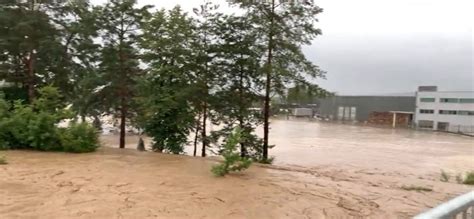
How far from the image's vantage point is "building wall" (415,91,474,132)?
52.7 m

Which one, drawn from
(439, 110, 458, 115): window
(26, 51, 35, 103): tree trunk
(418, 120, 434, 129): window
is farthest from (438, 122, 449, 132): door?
(26, 51, 35, 103): tree trunk

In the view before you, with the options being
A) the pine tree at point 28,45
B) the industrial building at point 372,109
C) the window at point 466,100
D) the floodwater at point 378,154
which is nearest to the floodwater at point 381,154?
the floodwater at point 378,154

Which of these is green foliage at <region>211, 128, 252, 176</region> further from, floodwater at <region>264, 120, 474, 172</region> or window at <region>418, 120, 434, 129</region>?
window at <region>418, 120, 434, 129</region>

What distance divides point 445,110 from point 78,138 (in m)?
51.9

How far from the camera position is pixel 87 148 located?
1171 centimetres

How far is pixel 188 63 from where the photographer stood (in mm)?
14477

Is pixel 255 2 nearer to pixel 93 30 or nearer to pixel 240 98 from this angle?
pixel 240 98

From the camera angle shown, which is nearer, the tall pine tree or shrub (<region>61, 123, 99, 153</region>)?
shrub (<region>61, 123, 99, 153</region>)

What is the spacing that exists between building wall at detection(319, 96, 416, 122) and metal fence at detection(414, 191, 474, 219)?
55.5 metres

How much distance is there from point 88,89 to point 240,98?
17.8ft

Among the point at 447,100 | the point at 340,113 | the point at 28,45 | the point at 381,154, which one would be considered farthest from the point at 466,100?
the point at 28,45

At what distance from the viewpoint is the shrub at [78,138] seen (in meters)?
11.5

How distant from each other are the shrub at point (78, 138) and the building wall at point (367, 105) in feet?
156

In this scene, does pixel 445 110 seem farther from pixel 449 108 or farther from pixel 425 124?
pixel 425 124
